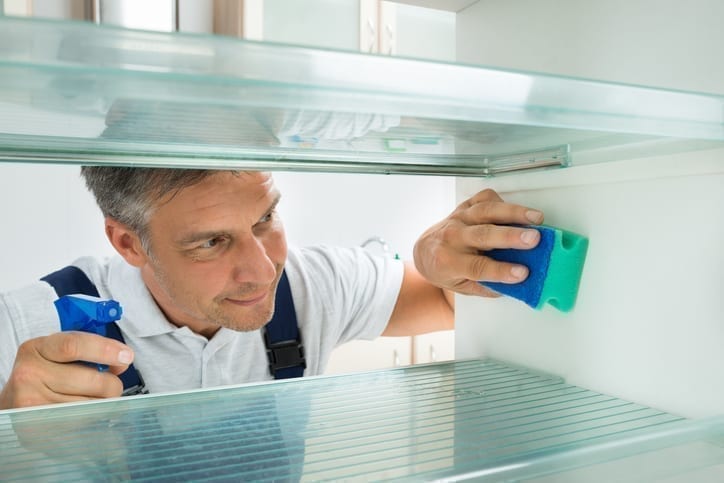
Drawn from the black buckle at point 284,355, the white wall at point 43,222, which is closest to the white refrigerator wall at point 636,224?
the black buckle at point 284,355

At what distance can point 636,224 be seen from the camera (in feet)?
1.59

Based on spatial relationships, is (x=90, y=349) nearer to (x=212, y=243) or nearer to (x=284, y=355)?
(x=212, y=243)

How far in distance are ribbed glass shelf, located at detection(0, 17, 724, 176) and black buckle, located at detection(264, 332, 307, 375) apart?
2.76 ft

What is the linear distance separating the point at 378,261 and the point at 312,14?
2.84 ft

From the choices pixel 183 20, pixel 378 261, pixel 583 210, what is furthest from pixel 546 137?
pixel 183 20

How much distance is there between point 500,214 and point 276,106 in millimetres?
369

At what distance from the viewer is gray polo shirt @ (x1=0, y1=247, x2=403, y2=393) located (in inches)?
47.4

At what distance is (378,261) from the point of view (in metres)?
1.50

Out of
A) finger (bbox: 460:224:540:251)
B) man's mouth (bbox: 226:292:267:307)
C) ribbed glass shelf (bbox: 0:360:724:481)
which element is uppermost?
finger (bbox: 460:224:540:251)

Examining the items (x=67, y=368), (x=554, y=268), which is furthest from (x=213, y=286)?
(x=554, y=268)

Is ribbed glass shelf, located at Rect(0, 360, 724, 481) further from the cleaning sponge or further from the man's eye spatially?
the man's eye

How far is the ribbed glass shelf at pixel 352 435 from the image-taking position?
354 mm

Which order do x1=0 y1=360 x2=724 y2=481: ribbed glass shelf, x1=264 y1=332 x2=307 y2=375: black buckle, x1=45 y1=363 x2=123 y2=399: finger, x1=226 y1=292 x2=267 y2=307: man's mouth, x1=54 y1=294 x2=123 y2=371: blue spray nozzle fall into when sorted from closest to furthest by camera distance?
1. x1=0 y1=360 x2=724 y2=481: ribbed glass shelf
2. x1=54 y1=294 x2=123 y2=371: blue spray nozzle
3. x1=45 y1=363 x2=123 y2=399: finger
4. x1=226 y1=292 x2=267 y2=307: man's mouth
5. x1=264 y1=332 x2=307 y2=375: black buckle

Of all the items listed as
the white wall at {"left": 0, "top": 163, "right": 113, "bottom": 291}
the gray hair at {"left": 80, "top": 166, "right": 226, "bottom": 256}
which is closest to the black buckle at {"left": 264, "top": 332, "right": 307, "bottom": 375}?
the gray hair at {"left": 80, "top": 166, "right": 226, "bottom": 256}
